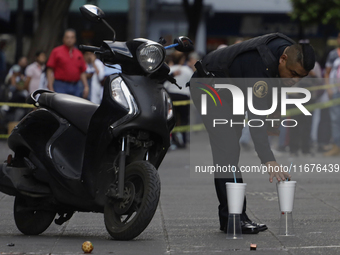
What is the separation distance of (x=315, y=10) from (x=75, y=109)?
21586 millimetres

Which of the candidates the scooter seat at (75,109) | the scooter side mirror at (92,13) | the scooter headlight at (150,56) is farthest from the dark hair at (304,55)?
the scooter seat at (75,109)

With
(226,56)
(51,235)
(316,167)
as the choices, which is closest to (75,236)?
(51,235)

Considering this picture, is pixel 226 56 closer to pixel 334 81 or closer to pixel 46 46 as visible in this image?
pixel 334 81

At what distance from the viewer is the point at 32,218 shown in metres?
5.19

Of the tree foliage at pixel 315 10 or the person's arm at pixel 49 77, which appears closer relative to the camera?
the person's arm at pixel 49 77

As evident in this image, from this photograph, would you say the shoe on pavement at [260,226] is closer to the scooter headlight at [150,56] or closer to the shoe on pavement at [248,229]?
the shoe on pavement at [248,229]

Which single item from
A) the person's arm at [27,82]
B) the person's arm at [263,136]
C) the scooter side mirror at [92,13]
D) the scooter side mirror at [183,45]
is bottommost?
the person's arm at [263,136]

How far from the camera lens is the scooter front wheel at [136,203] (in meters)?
4.46

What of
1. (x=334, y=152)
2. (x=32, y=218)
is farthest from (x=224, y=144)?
(x=334, y=152)

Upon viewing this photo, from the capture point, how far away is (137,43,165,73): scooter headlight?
15.5 feet

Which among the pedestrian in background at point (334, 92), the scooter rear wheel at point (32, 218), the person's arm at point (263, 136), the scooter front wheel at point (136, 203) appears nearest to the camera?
the scooter front wheel at point (136, 203)

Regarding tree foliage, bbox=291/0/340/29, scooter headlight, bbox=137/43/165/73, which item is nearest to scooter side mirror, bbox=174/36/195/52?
scooter headlight, bbox=137/43/165/73

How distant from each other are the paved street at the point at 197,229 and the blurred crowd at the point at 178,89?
142 inches

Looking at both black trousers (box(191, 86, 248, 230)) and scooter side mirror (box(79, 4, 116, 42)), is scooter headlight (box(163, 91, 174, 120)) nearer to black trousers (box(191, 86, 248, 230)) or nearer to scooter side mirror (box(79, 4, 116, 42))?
black trousers (box(191, 86, 248, 230))
